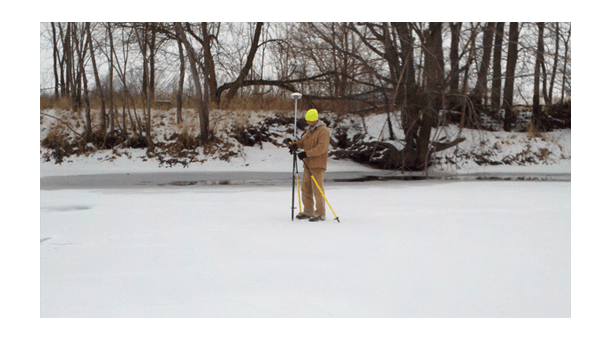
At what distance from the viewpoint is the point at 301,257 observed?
5.77 m

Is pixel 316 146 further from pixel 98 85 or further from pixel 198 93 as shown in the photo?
pixel 98 85

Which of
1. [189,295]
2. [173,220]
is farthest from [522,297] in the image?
[173,220]

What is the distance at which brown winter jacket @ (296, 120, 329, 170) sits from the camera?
802 centimetres

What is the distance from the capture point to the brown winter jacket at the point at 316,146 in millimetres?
8023

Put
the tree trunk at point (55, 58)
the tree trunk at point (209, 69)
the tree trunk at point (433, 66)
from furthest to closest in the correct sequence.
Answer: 1. the tree trunk at point (55, 58)
2. the tree trunk at point (209, 69)
3. the tree trunk at point (433, 66)

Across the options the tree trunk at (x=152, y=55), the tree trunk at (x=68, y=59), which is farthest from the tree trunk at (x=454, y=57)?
the tree trunk at (x=68, y=59)

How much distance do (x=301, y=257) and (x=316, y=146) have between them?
2642 millimetres

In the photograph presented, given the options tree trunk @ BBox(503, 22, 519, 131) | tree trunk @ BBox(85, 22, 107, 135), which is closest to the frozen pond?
tree trunk @ BBox(503, 22, 519, 131)

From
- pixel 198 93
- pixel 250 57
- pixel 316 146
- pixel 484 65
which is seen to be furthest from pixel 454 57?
pixel 316 146

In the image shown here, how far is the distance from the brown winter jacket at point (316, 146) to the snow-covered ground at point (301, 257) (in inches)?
37.3

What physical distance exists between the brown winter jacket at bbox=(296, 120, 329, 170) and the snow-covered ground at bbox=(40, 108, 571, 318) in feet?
3.11

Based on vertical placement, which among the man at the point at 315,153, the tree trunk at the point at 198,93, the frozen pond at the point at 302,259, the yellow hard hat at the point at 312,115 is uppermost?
the tree trunk at the point at 198,93

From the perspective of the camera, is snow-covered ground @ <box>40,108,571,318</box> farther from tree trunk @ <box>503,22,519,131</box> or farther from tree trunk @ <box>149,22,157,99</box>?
tree trunk @ <box>149,22,157,99</box>

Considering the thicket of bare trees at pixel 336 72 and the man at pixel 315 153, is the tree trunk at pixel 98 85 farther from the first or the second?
the man at pixel 315 153
